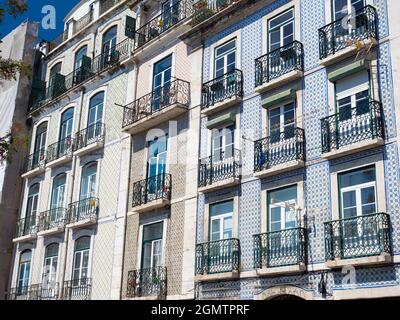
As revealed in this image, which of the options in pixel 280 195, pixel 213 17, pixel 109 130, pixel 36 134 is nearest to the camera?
pixel 280 195

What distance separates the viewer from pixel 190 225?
15781 mm

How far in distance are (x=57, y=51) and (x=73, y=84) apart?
3.30m

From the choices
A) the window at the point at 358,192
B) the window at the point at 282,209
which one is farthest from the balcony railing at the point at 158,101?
the window at the point at 358,192

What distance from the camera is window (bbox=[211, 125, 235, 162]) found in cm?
1544

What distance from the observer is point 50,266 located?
68.6 ft

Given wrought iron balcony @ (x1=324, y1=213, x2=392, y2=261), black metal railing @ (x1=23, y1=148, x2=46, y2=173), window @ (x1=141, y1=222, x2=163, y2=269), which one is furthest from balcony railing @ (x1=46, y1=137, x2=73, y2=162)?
wrought iron balcony @ (x1=324, y1=213, x2=392, y2=261)

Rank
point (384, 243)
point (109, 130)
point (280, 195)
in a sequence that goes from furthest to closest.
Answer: point (109, 130) < point (280, 195) < point (384, 243)

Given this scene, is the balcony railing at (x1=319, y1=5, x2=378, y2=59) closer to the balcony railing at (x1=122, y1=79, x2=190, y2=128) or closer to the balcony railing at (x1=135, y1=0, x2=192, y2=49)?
the balcony railing at (x1=122, y1=79, x2=190, y2=128)

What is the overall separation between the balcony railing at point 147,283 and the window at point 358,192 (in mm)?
5660

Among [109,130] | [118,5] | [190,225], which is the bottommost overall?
[190,225]

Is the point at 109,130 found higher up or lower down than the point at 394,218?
higher up

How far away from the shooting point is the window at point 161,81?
57.9ft
